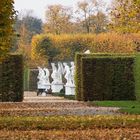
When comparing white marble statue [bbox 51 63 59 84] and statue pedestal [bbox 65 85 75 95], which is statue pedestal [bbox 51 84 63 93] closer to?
white marble statue [bbox 51 63 59 84]

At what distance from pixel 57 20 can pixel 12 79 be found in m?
56.0

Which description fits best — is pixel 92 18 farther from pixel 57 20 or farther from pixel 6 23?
pixel 6 23

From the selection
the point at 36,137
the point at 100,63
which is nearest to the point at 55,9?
the point at 100,63

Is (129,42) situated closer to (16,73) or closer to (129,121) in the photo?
(16,73)

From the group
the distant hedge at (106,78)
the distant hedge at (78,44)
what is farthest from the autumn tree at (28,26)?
the distant hedge at (106,78)

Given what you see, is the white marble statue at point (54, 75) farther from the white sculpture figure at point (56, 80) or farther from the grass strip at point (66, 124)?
the grass strip at point (66, 124)

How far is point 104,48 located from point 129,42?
2.74 m

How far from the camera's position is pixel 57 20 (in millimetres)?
83375

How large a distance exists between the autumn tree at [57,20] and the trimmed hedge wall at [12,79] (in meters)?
54.9

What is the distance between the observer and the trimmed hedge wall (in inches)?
1089

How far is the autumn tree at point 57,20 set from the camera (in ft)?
273

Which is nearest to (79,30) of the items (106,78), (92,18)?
(92,18)

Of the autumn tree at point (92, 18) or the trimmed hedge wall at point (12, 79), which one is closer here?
the trimmed hedge wall at point (12, 79)

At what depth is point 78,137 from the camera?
1154 cm
